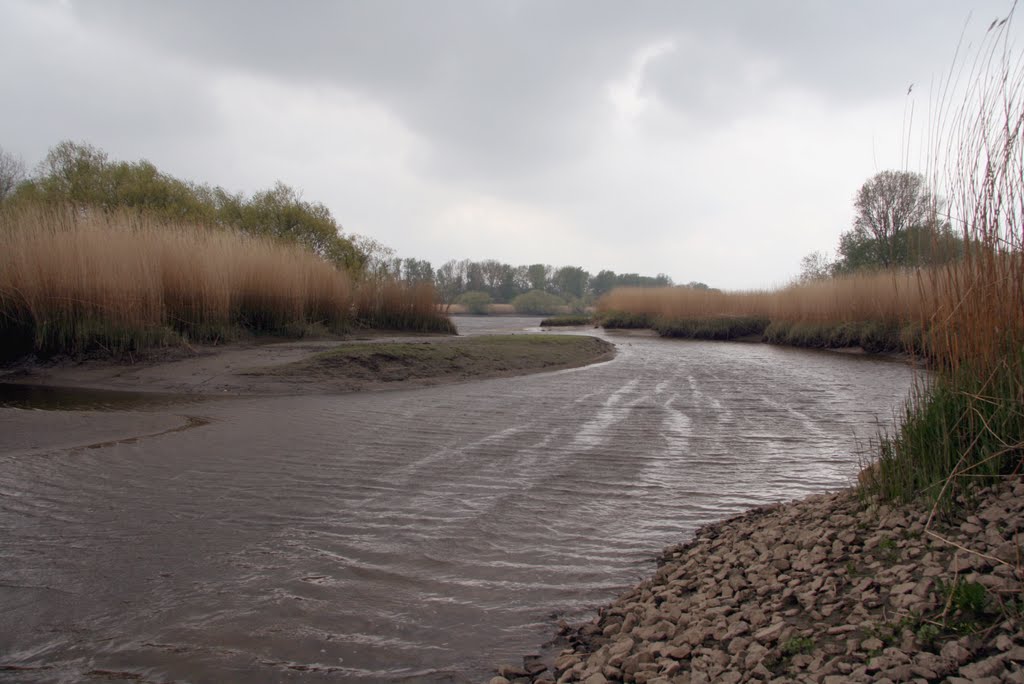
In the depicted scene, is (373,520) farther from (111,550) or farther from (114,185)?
(114,185)

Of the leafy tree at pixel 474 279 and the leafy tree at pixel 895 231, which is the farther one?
the leafy tree at pixel 474 279

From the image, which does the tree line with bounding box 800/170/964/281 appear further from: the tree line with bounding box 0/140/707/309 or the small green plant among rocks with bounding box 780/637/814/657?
the tree line with bounding box 0/140/707/309

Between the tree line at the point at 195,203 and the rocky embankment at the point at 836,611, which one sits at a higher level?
the tree line at the point at 195,203

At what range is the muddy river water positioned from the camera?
2555 millimetres

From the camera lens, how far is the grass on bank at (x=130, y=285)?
9.61 metres

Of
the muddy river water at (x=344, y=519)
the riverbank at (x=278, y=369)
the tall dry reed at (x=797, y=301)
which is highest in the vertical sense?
the tall dry reed at (x=797, y=301)

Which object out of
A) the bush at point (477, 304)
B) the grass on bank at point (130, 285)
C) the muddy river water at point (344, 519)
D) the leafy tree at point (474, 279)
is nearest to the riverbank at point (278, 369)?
the grass on bank at point (130, 285)

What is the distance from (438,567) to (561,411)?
14.8 feet

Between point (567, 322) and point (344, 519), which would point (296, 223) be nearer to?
point (567, 322)

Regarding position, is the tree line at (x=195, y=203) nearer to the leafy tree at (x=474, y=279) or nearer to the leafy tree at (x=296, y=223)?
the leafy tree at (x=296, y=223)

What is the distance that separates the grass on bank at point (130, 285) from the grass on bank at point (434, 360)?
255cm

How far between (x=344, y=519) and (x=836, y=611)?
276cm

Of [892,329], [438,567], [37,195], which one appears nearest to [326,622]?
[438,567]

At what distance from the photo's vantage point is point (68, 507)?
13.0 ft
